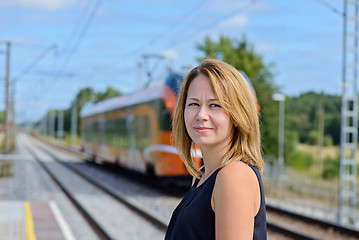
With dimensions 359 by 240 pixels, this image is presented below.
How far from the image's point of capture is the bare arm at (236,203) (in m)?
1.71

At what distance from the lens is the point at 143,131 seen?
17.8 metres

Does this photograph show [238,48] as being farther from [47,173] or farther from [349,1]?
[349,1]

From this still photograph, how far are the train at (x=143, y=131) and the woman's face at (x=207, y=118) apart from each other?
8.34 meters

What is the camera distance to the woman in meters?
1.73

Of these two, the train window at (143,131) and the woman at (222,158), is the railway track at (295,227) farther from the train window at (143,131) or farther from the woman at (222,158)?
the woman at (222,158)

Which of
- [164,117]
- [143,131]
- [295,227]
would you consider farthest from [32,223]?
[143,131]

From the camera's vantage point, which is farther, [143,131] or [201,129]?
[143,131]

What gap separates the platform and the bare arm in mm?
7763

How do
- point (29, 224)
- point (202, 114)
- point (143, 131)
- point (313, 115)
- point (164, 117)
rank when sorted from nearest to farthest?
point (202, 114)
point (29, 224)
point (164, 117)
point (143, 131)
point (313, 115)

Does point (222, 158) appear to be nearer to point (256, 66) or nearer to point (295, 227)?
point (295, 227)

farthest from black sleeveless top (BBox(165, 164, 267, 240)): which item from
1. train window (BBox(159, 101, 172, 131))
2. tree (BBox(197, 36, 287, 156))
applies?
tree (BBox(197, 36, 287, 156))

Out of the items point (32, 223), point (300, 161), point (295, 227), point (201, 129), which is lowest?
point (300, 161)

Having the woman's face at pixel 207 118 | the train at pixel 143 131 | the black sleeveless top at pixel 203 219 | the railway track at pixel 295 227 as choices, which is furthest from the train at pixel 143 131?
the black sleeveless top at pixel 203 219

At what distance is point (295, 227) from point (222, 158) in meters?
10.3
